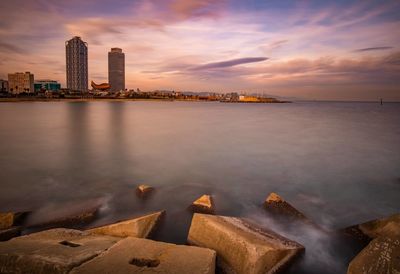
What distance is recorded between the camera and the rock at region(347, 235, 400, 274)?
378cm

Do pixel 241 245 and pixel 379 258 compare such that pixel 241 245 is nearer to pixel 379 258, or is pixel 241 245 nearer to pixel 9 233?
pixel 379 258

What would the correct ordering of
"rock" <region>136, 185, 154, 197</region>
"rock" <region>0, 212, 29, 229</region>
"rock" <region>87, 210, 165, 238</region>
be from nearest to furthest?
"rock" <region>87, 210, 165, 238</region>
"rock" <region>0, 212, 29, 229</region>
"rock" <region>136, 185, 154, 197</region>

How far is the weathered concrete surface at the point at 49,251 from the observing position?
353 cm

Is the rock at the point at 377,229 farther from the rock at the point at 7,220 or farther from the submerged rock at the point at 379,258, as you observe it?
the rock at the point at 7,220

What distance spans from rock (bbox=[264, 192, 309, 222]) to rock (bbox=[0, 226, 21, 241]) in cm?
625

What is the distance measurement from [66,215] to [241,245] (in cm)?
492

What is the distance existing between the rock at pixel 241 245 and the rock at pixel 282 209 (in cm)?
180

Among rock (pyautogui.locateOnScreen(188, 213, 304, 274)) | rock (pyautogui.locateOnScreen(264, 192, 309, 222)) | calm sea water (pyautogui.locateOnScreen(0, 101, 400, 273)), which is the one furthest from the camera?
calm sea water (pyautogui.locateOnScreen(0, 101, 400, 273))

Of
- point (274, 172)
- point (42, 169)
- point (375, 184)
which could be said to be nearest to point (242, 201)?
point (274, 172)

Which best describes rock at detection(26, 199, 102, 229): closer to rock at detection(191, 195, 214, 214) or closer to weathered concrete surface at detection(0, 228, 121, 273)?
weathered concrete surface at detection(0, 228, 121, 273)

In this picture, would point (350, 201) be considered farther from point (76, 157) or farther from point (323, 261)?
point (76, 157)

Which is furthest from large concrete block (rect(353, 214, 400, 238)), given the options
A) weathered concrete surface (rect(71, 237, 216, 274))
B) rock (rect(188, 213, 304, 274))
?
weathered concrete surface (rect(71, 237, 216, 274))

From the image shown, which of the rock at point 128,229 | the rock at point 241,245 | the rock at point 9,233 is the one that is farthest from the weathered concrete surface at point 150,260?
the rock at point 9,233

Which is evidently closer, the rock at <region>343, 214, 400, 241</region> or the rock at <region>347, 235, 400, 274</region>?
the rock at <region>347, 235, 400, 274</region>
